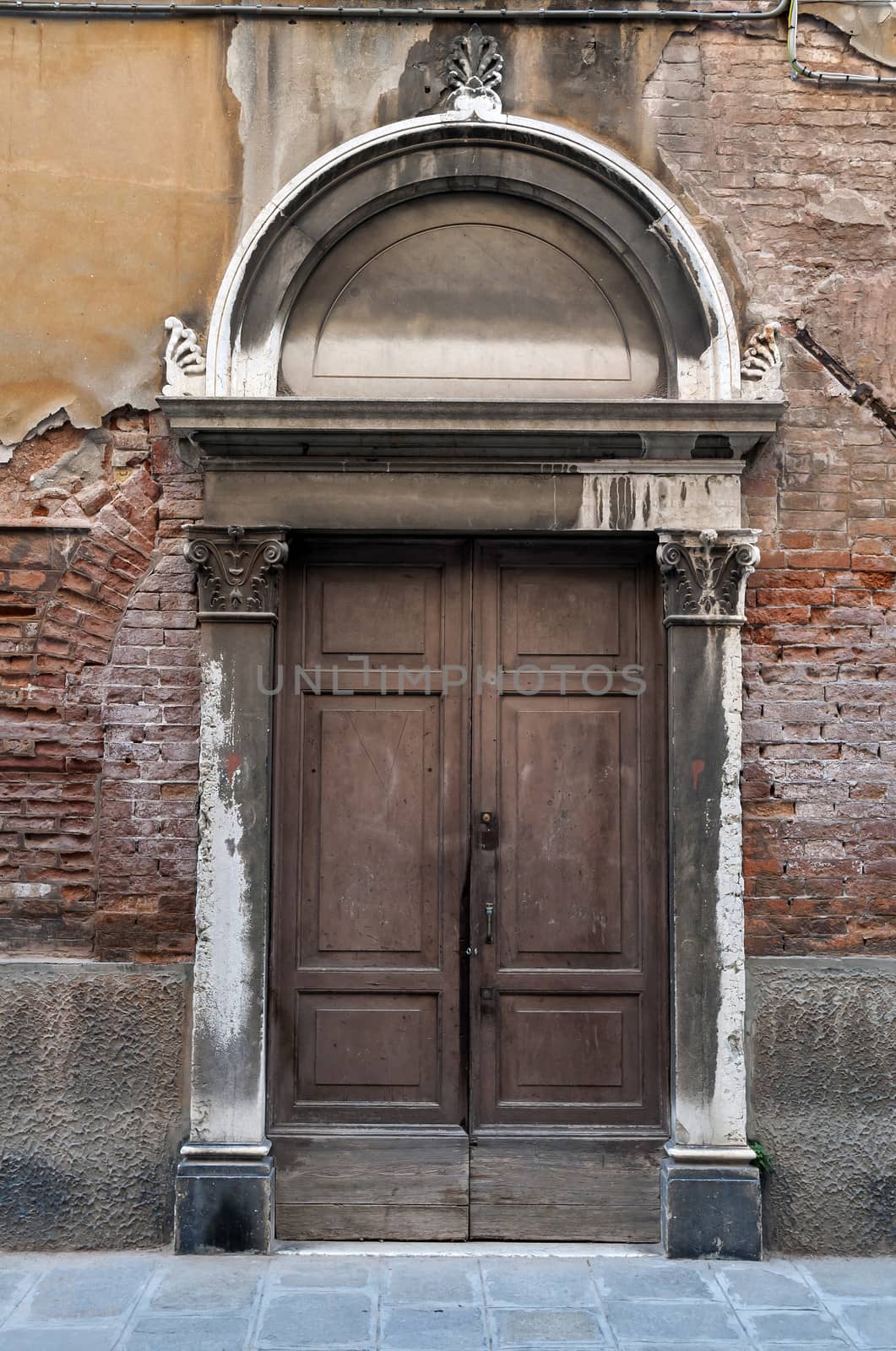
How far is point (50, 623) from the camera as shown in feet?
14.5

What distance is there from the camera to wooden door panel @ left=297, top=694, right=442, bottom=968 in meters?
4.43

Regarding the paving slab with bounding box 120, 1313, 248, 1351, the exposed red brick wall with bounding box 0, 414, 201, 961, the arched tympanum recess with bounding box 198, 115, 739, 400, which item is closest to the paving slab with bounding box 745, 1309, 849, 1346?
the paving slab with bounding box 120, 1313, 248, 1351

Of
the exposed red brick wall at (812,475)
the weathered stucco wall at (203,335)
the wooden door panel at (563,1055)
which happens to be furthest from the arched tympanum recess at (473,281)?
the wooden door panel at (563,1055)

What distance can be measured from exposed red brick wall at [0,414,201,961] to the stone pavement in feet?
3.74

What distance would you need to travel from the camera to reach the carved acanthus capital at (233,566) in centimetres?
432

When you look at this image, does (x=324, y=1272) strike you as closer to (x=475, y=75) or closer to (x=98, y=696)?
(x=98, y=696)

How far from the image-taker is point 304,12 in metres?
4.49

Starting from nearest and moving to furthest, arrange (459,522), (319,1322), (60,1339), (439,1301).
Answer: (60,1339) → (319,1322) → (439,1301) → (459,522)

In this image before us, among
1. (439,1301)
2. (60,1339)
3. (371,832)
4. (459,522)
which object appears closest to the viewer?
(60,1339)

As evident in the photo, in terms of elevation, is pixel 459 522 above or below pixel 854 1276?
above

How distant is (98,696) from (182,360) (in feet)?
4.39

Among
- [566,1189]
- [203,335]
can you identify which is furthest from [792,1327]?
[203,335]

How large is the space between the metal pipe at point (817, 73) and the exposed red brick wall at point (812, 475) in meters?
0.04

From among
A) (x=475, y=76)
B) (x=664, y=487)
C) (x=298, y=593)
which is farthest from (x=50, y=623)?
(x=475, y=76)
